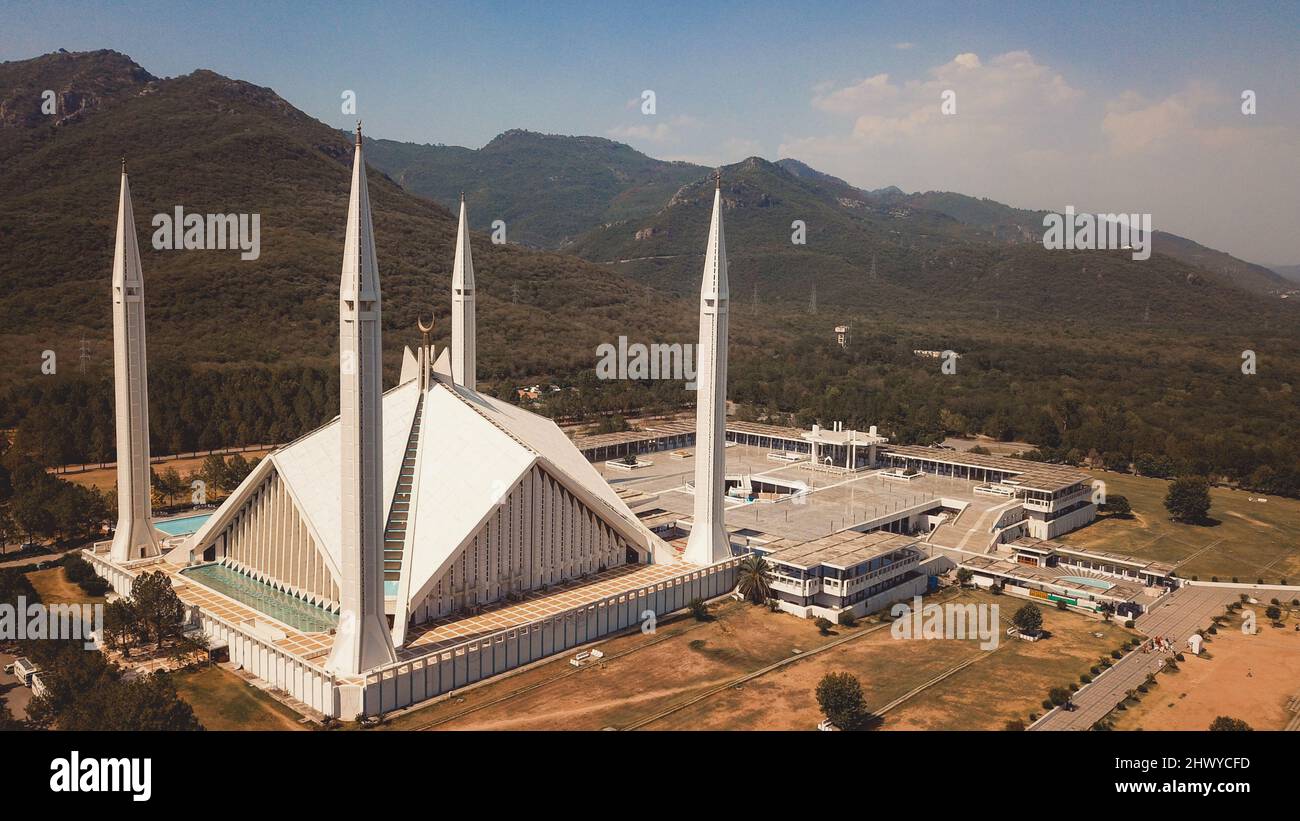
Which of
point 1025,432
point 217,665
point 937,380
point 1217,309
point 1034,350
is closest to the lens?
point 217,665

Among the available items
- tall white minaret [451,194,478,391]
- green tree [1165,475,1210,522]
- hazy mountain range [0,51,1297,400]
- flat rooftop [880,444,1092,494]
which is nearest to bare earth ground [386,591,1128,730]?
tall white minaret [451,194,478,391]

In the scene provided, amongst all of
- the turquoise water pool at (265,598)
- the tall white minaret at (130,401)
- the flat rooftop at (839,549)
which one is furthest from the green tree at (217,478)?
the flat rooftop at (839,549)

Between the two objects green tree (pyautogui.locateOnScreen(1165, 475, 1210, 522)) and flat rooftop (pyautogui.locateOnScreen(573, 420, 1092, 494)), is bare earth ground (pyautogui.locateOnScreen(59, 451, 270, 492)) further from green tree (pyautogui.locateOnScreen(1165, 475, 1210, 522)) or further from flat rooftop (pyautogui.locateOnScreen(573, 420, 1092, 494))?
green tree (pyautogui.locateOnScreen(1165, 475, 1210, 522))

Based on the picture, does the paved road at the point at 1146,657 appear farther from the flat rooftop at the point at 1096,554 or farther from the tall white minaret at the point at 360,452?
the tall white minaret at the point at 360,452

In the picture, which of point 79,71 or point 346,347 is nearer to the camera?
point 346,347

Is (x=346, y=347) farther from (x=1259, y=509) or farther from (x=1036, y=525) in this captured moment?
(x=1259, y=509)

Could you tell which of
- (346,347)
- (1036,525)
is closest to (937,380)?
(1036,525)
